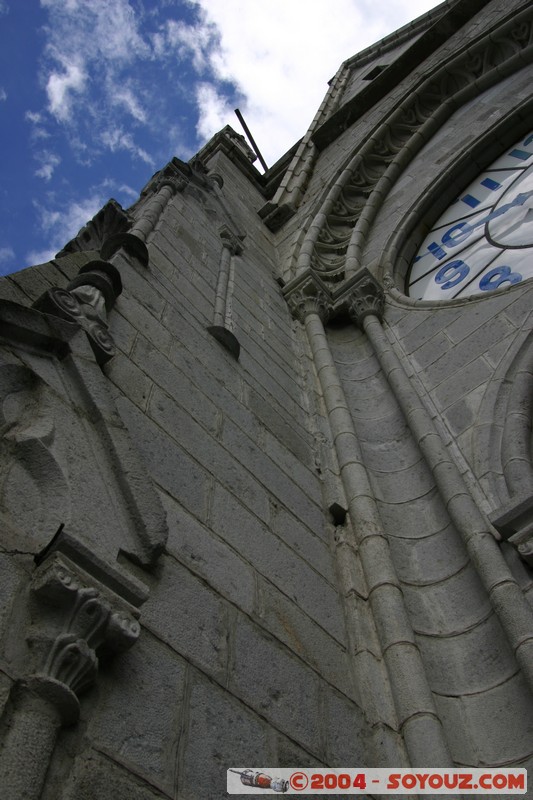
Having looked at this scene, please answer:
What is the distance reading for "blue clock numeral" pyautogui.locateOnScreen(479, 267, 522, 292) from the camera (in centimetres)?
562

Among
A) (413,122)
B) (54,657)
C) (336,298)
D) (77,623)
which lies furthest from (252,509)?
(413,122)

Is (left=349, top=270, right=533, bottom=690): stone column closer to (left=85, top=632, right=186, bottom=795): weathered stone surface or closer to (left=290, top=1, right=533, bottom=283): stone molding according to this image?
(left=85, top=632, right=186, bottom=795): weathered stone surface

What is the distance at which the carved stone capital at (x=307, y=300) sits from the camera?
6.64 metres

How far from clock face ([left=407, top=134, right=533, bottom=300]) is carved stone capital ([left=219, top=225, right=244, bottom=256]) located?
66.5 inches

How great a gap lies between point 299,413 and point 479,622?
1936mm

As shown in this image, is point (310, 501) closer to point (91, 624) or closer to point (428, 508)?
point (428, 508)

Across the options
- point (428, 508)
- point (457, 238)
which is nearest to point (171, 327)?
point (428, 508)

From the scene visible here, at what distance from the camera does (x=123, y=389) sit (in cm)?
310

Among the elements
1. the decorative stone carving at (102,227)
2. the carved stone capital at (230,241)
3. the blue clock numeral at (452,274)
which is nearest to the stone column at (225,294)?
Result: the carved stone capital at (230,241)

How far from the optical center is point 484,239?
6586mm

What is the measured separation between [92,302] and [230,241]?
3423 mm

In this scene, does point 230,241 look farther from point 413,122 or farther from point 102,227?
point 413,122

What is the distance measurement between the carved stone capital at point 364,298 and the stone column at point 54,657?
4.71 meters

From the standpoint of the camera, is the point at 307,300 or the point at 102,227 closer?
the point at 102,227
